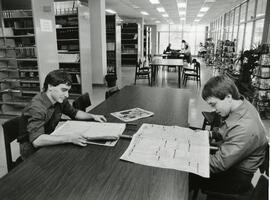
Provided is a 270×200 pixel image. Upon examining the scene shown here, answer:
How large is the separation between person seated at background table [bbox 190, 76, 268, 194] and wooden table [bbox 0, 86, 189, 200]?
0.37 m

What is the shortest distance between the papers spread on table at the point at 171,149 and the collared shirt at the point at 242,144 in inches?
4.2

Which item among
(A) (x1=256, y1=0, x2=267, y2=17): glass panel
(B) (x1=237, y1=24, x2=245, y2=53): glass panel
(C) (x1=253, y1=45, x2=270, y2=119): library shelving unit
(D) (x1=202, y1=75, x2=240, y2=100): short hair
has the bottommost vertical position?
(C) (x1=253, y1=45, x2=270, y2=119): library shelving unit

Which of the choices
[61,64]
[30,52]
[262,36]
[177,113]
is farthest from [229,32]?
[177,113]

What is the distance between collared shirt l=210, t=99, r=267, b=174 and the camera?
127 centimetres

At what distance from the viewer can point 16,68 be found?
4398 mm

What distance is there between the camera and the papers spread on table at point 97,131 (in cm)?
141

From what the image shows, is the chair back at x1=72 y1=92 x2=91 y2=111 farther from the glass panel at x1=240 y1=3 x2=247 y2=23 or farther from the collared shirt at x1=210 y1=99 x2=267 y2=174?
the glass panel at x1=240 y1=3 x2=247 y2=23

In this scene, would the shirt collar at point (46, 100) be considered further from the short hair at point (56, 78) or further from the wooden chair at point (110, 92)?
the wooden chair at point (110, 92)

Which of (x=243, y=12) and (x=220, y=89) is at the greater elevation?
(x=243, y=12)

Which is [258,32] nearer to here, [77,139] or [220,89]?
[220,89]

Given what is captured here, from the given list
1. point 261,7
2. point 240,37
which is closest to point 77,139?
point 261,7

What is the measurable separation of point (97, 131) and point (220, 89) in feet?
2.75

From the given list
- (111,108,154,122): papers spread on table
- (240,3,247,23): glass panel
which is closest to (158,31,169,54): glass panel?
(240,3,247,23): glass panel

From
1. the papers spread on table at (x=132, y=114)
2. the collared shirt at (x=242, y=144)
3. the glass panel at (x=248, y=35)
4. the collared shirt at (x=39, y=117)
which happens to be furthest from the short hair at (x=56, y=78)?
the glass panel at (x=248, y=35)
